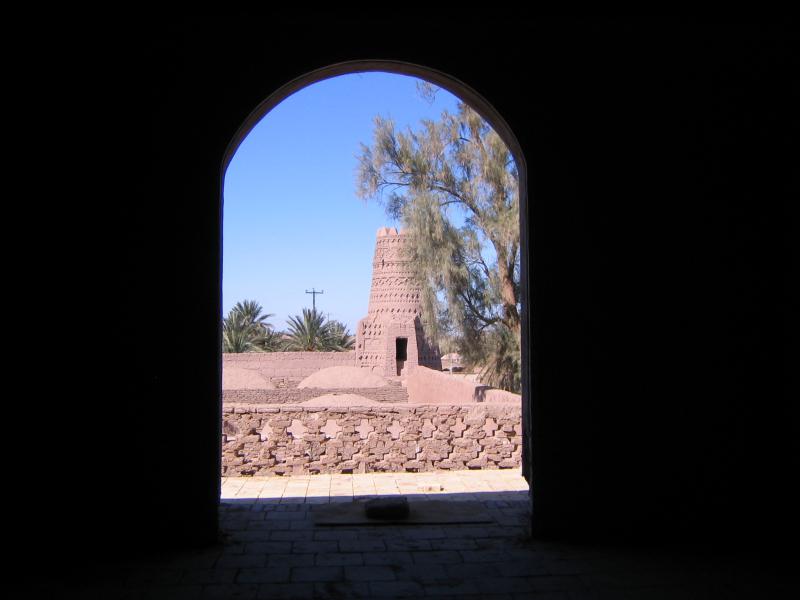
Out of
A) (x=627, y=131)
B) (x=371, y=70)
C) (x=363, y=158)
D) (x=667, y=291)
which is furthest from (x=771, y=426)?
(x=363, y=158)

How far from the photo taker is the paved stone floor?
12.0 ft

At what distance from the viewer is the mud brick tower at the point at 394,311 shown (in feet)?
72.8

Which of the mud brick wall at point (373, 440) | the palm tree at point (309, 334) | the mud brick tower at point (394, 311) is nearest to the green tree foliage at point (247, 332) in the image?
the palm tree at point (309, 334)

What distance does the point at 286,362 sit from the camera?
2505 cm

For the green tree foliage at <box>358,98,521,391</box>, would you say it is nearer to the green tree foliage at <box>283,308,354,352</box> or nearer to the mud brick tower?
the mud brick tower

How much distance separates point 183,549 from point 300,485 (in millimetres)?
3194

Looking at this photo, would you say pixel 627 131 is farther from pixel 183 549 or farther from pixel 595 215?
pixel 183 549

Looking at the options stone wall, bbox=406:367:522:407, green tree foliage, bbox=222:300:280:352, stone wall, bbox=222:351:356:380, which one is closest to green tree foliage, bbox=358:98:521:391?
stone wall, bbox=406:367:522:407

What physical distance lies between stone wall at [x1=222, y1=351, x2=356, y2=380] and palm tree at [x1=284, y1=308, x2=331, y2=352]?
23.3ft

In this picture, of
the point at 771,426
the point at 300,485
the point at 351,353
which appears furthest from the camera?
the point at 351,353

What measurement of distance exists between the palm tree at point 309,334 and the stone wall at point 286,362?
279 inches

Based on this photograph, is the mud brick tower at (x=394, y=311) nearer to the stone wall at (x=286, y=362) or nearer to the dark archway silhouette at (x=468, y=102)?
the stone wall at (x=286, y=362)

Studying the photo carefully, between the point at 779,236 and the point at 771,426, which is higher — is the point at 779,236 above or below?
above

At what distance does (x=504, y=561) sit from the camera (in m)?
4.14
